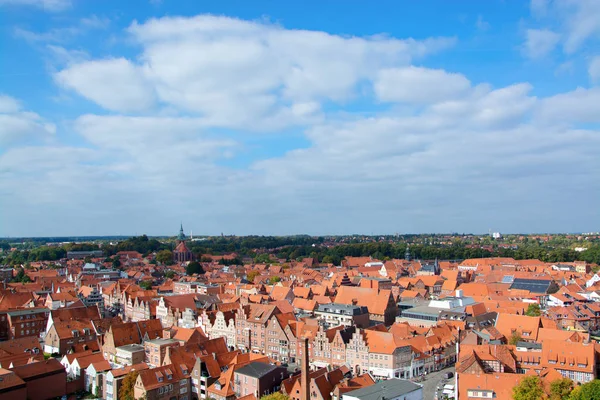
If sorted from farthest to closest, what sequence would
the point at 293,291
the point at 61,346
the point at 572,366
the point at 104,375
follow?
the point at 293,291
the point at 61,346
the point at 104,375
the point at 572,366

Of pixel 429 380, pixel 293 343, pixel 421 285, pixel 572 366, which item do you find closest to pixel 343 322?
pixel 293 343

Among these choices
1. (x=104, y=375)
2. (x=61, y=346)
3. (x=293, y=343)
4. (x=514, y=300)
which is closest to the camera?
(x=104, y=375)

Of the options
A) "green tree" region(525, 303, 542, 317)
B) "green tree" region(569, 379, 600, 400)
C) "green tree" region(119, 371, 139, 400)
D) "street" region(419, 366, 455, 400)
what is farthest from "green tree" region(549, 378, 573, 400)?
"green tree" region(119, 371, 139, 400)

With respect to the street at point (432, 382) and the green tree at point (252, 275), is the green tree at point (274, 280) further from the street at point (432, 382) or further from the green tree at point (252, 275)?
the street at point (432, 382)

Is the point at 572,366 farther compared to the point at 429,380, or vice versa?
the point at 429,380

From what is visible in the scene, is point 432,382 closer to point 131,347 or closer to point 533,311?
point 533,311

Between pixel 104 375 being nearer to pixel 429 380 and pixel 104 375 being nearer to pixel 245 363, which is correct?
pixel 245 363

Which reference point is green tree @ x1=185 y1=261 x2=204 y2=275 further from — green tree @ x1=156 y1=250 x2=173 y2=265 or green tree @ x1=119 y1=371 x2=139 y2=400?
green tree @ x1=119 y1=371 x2=139 y2=400

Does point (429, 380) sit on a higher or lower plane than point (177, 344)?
lower

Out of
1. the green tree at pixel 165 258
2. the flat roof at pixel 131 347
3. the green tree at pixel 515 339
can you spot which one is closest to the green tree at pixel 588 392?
the green tree at pixel 515 339
